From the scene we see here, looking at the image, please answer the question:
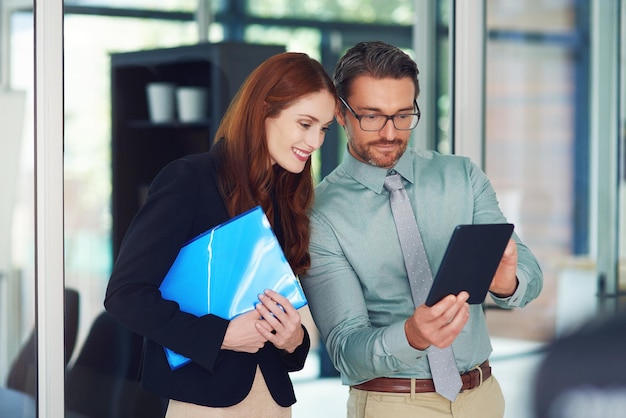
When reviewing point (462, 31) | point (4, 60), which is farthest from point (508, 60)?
point (4, 60)

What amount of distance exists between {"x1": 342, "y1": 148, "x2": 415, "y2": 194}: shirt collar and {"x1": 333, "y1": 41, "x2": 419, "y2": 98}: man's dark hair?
0.17 meters

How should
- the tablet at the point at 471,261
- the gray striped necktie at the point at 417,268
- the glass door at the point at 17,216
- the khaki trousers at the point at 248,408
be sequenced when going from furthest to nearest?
the glass door at the point at 17,216 < the gray striped necktie at the point at 417,268 < the khaki trousers at the point at 248,408 < the tablet at the point at 471,261

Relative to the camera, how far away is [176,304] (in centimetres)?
157

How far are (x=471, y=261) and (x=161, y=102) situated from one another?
1.85 metres

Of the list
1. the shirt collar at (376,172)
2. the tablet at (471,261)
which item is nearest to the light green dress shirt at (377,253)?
the shirt collar at (376,172)

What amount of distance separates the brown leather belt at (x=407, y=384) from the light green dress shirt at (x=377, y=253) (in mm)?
17

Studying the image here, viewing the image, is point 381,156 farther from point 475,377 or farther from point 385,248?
point 475,377

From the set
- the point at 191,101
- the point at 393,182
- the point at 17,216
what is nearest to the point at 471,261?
the point at 393,182

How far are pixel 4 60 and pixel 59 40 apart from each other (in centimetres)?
37

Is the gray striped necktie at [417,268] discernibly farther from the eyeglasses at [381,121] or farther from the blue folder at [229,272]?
the blue folder at [229,272]

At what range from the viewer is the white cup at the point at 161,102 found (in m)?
3.08

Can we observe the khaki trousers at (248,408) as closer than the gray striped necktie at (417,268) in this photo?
Yes

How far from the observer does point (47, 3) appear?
2061 mm

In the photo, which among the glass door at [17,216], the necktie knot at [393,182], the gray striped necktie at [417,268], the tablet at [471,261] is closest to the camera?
the tablet at [471,261]
